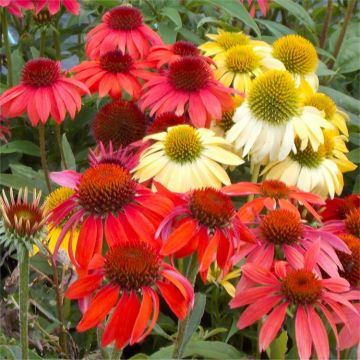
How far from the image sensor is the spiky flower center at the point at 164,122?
0.96 metres

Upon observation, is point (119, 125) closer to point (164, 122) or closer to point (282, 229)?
point (164, 122)

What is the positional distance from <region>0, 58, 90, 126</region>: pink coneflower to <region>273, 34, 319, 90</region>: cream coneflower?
0.30 m

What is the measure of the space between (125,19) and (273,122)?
34 cm

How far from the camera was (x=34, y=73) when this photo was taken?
39.7 inches

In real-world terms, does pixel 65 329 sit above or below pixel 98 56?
below

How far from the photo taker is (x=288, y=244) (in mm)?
772

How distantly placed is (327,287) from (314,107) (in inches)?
13.5

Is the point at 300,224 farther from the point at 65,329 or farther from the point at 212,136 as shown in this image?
the point at 65,329

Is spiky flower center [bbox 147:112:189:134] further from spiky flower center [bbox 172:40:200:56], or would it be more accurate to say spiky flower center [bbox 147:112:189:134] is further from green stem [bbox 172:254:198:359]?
green stem [bbox 172:254:198:359]

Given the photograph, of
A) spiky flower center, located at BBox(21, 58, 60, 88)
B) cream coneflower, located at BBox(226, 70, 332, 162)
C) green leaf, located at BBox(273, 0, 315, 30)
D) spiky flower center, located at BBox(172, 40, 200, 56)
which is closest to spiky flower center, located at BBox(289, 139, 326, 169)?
cream coneflower, located at BBox(226, 70, 332, 162)

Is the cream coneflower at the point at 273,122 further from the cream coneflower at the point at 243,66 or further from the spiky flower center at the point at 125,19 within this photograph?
the spiky flower center at the point at 125,19

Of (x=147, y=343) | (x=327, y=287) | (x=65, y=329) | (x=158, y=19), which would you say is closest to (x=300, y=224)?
(x=327, y=287)

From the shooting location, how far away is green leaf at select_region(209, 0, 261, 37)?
121 centimetres

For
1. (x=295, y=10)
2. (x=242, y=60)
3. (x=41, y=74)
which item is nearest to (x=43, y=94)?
(x=41, y=74)
